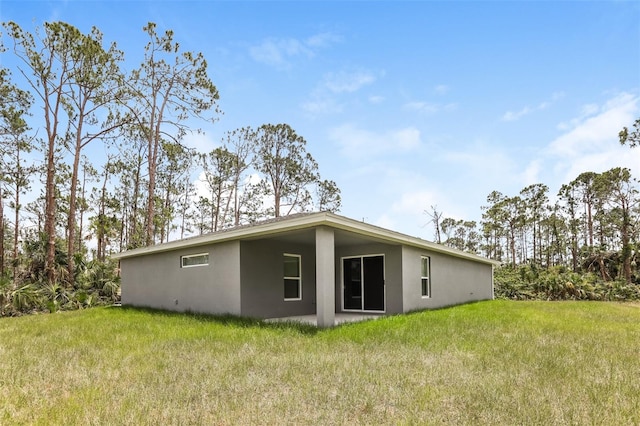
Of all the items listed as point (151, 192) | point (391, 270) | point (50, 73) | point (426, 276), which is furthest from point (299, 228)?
point (50, 73)

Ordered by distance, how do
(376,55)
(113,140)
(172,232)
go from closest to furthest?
(376,55) < (113,140) < (172,232)

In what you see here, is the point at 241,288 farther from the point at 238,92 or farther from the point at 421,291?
the point at 238,92

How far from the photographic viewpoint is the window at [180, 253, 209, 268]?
11445mm

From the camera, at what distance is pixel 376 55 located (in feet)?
40.6

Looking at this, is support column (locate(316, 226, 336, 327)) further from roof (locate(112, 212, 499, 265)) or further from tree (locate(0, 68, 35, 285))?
tree (locate(0, 68, 35, 285))

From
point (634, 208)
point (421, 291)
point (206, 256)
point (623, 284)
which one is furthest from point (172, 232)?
point (634, 208)

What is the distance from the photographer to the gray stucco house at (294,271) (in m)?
9.11

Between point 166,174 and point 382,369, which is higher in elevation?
point 166,174

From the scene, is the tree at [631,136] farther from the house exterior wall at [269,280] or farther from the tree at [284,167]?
the house exterior wall at [269,280]

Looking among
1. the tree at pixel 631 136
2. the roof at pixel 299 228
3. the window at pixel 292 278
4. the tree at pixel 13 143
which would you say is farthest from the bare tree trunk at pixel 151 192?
the tree at pixel 631 136

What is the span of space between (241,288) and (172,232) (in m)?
22.3

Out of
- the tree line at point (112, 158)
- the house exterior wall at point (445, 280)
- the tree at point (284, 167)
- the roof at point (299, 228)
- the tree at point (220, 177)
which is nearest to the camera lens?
the roof at point (299, 228)

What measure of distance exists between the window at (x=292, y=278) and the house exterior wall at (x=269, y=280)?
0.14m

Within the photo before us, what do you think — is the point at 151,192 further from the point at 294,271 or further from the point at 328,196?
the point at 328,196
